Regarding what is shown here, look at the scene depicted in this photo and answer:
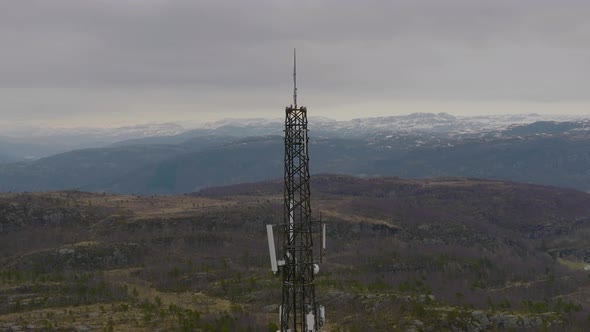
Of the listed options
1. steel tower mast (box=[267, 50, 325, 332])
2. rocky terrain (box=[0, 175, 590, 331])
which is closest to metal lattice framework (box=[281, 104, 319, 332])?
steel tower mast (box=[267, 50, 325, 332])

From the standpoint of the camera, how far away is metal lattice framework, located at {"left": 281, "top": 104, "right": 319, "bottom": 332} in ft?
140

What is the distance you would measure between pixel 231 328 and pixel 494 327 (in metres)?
43.2

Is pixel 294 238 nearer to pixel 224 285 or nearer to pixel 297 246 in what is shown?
pixel 297 246

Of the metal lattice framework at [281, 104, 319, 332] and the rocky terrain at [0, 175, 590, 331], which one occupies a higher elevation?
the metal lattice framework at [281, 104, 319, 332]

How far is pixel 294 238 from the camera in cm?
4378

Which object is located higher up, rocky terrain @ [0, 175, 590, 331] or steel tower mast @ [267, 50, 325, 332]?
steel tower mast @ [267, 50, 325, 332]

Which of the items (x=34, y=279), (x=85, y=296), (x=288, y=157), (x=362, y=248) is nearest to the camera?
(x=288, y=157)

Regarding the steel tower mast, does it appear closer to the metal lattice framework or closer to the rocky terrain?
the metal lattice framework

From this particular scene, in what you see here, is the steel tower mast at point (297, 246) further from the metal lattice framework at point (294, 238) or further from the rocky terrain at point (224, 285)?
the rocky terrain at point (224, 285)

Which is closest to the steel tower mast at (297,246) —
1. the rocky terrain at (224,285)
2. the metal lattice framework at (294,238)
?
the metal lattice framework at (294,238)

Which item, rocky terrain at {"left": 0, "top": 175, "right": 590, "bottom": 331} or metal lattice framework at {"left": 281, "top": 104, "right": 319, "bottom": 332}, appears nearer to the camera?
metal lattice framework at {"left": 281, "top": 104, "right": 319, "bottom": 332}

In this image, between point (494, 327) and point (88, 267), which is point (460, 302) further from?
point (88, 267)

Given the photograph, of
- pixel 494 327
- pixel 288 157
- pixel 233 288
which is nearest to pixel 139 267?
pixel 233 288

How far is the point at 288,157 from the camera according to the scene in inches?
1704
